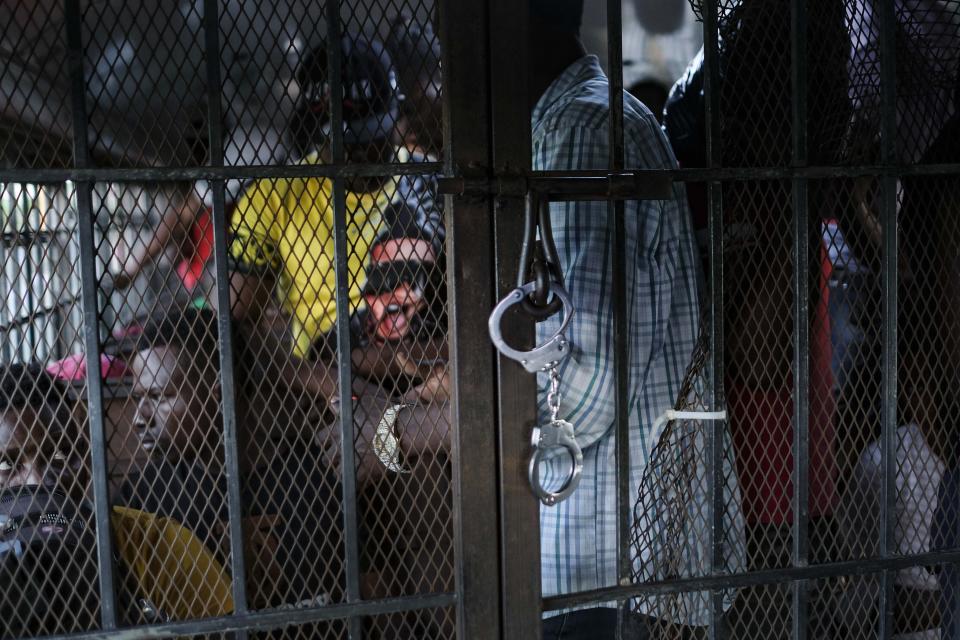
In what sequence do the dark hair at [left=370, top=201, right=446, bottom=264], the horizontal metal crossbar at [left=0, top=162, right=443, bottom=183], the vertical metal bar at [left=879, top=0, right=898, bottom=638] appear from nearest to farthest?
the horizontal metal crossbar at [left=0, top=162, right=443, bottom=183] < the dark hair at [left=370, top=201, right=446, bottom=264] < the vertical metal bar at [left=879, top=0, right=898, bottom=638]

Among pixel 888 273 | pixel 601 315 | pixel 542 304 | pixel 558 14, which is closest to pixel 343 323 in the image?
pixel 542 304

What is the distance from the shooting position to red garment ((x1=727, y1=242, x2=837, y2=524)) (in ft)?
4.91

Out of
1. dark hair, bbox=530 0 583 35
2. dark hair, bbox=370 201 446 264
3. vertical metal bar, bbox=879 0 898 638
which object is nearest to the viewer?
dark hair, bbox=370 201 446 264

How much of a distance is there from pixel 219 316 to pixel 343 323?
0.16m

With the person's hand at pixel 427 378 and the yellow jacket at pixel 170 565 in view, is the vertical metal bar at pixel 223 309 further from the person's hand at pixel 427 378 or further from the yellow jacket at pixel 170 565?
the person's hand at pixel 427 378

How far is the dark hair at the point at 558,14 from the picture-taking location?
1581mm

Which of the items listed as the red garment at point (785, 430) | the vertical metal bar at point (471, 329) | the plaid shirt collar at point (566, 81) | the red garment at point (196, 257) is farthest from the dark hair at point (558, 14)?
the red garment at point (196, 257)

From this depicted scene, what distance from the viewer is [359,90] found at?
4.24 feet

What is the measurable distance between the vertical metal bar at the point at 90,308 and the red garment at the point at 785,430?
922mm

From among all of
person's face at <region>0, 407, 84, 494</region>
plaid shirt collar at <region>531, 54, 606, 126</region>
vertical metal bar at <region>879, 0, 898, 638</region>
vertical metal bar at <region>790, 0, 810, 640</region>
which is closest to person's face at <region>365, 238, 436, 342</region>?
plaid shirt collar at <region>531, 54, 606, 126</region>

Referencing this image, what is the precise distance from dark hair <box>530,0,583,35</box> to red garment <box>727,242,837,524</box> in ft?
1.81

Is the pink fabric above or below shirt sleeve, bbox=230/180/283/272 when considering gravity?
below

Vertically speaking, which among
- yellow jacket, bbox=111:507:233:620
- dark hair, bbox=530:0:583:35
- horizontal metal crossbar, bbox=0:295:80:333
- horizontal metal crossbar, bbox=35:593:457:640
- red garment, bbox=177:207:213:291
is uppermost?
dark hair, bbox=530:0:583:35

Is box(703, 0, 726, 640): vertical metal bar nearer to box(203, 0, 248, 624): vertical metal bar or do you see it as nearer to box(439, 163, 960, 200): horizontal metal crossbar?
box(439, 163, 960, 200): horizontal metal crossbar
